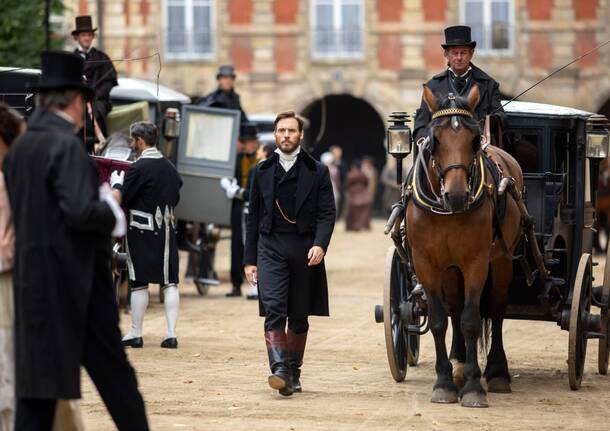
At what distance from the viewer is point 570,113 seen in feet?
36.8

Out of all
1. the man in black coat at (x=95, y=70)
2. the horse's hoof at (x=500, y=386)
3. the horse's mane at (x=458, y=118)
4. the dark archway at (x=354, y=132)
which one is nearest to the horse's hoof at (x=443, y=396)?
the horse's hoof at (x=500, y=386)

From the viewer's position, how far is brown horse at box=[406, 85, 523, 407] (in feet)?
30.5

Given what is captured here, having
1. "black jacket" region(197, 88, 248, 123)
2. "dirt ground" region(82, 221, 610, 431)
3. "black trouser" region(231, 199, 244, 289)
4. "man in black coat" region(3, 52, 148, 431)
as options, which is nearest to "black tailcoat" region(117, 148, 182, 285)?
"dirt ground" region(82, 221, 610, 431)

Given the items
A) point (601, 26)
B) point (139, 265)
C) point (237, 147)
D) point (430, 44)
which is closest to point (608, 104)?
point (601, 26)

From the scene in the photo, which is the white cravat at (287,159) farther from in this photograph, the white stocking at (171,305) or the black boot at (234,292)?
the black boot at (234,292)

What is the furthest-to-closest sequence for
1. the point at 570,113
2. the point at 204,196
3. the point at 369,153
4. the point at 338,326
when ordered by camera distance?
the point at 369,153 < the point at 204,196 < the point at 338,326 < the point at 570,113

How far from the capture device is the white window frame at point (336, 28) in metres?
41.2

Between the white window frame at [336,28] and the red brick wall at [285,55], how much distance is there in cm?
53

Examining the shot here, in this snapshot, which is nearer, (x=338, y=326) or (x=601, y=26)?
(x=338, y=326)

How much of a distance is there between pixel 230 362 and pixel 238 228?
6.21 metres

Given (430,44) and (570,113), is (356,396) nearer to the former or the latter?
(570,113)

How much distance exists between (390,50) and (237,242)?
23.9m

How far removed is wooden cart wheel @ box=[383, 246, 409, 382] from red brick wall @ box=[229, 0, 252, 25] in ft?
101

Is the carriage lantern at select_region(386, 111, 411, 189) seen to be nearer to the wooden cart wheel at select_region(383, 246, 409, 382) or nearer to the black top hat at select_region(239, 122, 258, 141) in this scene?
the wooden cart wheel at select_region(383, 246, 409, 382)
